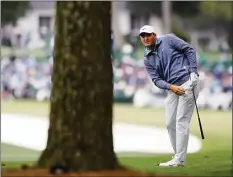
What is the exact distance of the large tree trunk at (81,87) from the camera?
4.55 metres

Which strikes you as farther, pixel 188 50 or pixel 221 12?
pixel 221 12

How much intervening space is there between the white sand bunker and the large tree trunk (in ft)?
2.64

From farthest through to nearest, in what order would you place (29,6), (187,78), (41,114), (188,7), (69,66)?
(188,7), (41,114), (29,6), (69,66), (187,78)

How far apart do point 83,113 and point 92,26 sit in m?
0.51

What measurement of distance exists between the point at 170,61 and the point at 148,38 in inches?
6.9

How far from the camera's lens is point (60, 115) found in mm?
4617

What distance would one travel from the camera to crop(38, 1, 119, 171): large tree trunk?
4551mm

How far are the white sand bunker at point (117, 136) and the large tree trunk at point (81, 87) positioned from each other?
803mm

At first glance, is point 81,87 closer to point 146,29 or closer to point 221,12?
point 146,29

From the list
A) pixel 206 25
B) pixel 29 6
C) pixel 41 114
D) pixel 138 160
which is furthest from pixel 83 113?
pixel 206 25

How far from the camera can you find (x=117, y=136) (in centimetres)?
784

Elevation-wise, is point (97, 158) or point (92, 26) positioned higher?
point (92, 26)

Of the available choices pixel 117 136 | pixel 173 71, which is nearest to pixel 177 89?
pixel 173 71

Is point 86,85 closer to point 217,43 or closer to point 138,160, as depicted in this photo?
point 138,160
